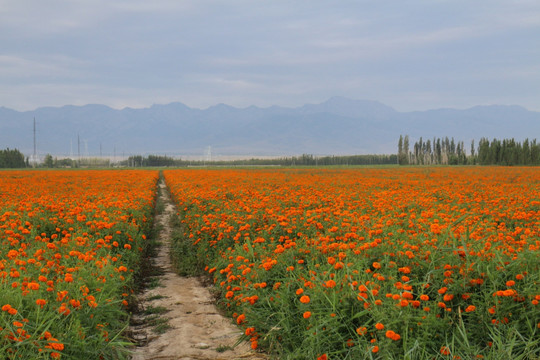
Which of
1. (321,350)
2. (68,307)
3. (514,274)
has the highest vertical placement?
(514,274)

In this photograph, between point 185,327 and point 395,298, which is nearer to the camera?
point 395,298

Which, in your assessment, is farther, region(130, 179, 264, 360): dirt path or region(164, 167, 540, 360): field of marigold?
region(130, 179, 264, 360): dirt path

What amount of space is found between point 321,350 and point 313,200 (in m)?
7.72

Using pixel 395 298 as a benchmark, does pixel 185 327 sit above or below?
below

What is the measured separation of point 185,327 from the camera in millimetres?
5809

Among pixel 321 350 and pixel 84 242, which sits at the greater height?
pixel 84 242

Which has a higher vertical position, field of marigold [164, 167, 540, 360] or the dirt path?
field of marigold [164, 167, 540, 360]

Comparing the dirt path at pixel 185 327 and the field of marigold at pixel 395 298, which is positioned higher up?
the field of marigold at pixel 395 298

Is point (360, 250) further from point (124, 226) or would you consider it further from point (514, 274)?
point (124, 226)

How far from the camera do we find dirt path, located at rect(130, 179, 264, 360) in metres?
4.92

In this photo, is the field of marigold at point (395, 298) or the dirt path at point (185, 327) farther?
the dirt path at point (185, 327)

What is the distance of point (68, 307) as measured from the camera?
438 cm

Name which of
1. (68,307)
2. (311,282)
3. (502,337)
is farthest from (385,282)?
(68,307)

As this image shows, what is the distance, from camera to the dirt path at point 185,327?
16.1ft
